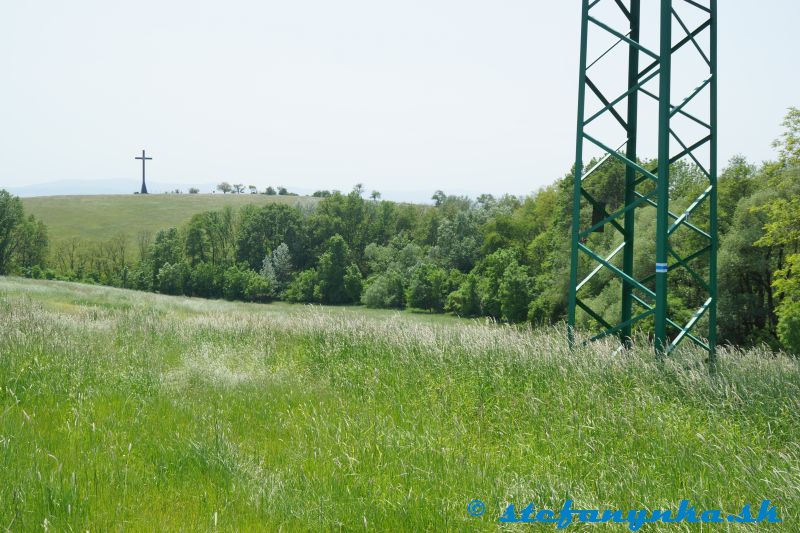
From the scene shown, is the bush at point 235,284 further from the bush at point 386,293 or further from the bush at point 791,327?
the bush at point 791,327

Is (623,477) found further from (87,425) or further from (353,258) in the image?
(353,258)

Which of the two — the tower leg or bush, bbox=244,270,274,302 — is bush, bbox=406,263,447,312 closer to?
bush, bbox=244,270,274,302

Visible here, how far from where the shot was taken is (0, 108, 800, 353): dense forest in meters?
34.0

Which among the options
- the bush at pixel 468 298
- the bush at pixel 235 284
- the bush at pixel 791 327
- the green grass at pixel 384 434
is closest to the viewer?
the green grass at pixel 384 434

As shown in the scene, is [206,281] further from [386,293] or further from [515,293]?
[515,293]

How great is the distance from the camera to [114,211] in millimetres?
115812

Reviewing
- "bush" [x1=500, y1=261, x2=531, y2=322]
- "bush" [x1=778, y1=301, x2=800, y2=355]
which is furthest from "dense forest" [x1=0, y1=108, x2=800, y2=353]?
"bush" [x1=778, y1=301, x2=800, y2=355]

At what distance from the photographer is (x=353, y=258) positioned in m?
92.1

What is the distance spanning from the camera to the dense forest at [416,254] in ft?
112

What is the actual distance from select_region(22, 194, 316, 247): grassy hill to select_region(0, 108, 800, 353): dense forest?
26.7ft

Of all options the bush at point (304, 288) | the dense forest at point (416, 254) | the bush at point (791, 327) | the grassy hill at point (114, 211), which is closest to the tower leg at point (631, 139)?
the bush at point (791, 327)

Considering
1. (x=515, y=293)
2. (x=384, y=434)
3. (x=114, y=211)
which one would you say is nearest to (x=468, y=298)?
(x=515, y=293)

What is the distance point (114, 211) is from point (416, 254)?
222 feet

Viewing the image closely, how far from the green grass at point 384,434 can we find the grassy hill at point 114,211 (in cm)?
10166
